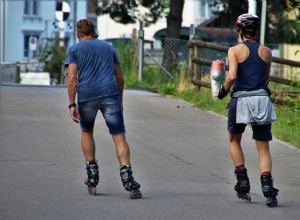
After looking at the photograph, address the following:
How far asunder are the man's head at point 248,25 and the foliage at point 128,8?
23832mm

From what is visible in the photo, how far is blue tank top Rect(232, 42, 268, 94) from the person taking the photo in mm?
9039

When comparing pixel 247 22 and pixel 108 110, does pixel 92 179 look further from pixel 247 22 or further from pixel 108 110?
pixel 247 22

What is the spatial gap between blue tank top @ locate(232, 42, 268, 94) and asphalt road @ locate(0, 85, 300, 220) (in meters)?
1.04

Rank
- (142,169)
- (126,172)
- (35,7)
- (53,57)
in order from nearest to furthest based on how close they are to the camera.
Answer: (126,172) < (142,169) < (53,57) < (35,7)

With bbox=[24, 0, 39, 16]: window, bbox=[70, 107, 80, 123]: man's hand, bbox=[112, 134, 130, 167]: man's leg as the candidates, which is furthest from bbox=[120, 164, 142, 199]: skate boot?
bbox=[24, 0, 39, 16]: window

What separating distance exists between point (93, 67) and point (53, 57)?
3698 centimetres

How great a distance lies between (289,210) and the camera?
8727mm

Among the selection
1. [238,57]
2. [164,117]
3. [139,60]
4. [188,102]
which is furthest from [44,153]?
[139,60]

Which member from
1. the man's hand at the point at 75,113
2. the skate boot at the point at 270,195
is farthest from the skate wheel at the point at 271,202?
the man's hand at the point at 75,113

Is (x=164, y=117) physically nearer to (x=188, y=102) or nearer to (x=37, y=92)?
(x=188, y=102)

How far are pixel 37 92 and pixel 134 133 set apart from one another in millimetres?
7063

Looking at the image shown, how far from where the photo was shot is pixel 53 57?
151 ft

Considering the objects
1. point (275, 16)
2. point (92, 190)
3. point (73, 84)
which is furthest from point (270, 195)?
point (275, 16)

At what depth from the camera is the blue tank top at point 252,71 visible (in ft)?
29.7
